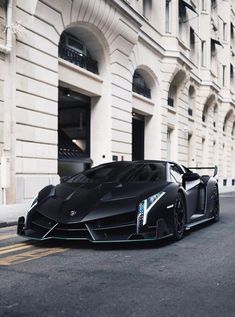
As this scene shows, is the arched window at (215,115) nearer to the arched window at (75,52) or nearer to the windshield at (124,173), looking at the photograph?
the arched window at (75,52)

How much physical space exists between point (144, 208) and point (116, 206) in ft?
1.21

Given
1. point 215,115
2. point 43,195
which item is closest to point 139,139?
point 215,115

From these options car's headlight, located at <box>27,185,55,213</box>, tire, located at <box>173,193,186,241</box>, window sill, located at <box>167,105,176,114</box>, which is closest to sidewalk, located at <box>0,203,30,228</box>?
car's headlight, located at <box>27,185,55,213</box>

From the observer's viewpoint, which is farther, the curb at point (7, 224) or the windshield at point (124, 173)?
the curb at point (7, 224)

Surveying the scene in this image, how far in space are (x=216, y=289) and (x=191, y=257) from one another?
152 cm

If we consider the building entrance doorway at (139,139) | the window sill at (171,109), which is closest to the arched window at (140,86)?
the building entrance doorway at (139,139)

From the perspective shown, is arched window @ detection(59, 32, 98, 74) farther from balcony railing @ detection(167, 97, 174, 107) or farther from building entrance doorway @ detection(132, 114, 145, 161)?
balcony railing @ detection(167, 97, 174, 107)

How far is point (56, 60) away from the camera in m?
15.8

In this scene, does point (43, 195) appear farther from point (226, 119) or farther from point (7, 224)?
point (226, 119)

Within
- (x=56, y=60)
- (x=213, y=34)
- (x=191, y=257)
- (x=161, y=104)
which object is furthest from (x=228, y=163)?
(x=191, y=257)

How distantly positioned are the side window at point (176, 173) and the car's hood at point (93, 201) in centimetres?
60

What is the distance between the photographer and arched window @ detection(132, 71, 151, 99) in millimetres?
23672

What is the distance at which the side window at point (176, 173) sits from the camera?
739 centimetres

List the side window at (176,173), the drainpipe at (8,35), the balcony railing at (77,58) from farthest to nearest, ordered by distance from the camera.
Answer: the balcony railing at (77,58)
the drainpipe at (8,35)
the side window at (176,173)
